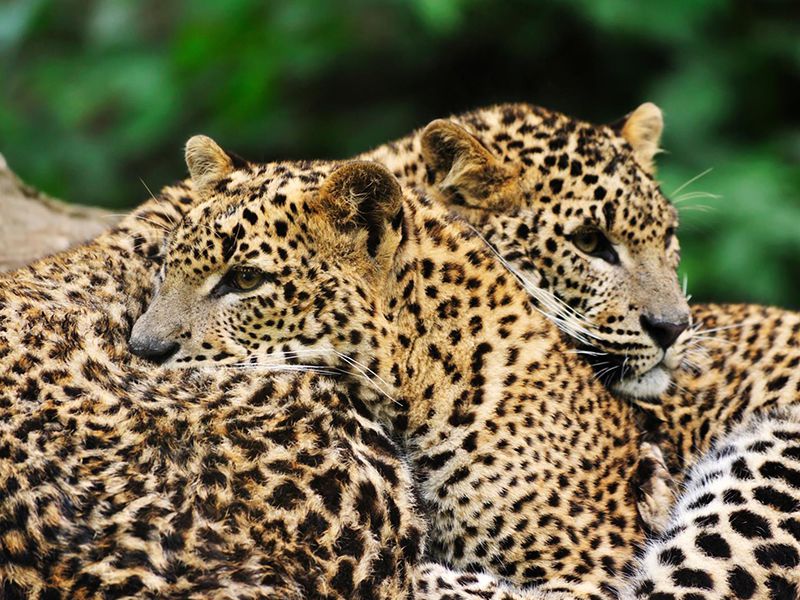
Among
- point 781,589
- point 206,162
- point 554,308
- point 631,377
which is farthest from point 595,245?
point 206,162

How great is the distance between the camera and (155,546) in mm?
4246

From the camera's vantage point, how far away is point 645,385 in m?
6.32

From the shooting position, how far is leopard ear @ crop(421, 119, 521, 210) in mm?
6293

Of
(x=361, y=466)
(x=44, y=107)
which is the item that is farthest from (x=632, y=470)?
(x=44, y=107)

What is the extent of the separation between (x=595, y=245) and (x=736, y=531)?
173cm

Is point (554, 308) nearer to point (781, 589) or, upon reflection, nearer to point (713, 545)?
point (713, 545)

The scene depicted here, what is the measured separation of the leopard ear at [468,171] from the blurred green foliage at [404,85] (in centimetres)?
422

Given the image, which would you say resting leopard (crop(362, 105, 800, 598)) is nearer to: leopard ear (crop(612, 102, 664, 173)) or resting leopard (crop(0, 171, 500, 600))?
leopard ear (crop(612, 102, 664, 173))

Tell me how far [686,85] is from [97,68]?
6.17 meters

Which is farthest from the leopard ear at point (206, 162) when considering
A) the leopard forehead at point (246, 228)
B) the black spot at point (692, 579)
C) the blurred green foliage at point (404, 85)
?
the blurred green foliage at point (404, 85)

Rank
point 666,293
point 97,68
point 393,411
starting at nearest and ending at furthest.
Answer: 1. point 393,411
2. point 666,293
3. point 97,68

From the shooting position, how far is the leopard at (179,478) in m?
4.21

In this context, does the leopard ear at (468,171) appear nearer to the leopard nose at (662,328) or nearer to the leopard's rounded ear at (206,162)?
the leopard nose at (662,328)

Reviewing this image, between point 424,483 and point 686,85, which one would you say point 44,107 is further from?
point 424,483
